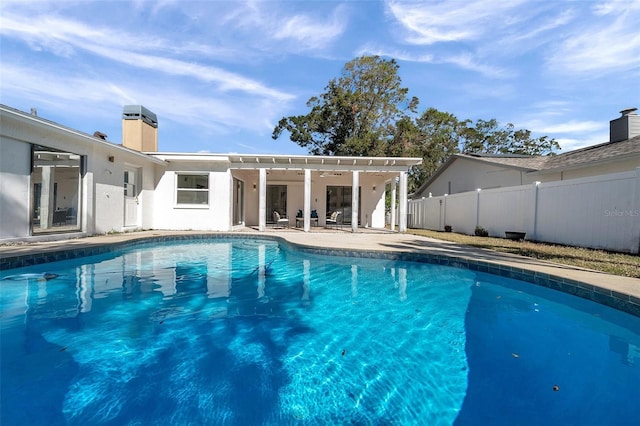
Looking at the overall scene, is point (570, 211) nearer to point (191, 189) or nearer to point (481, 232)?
point (481, 232)

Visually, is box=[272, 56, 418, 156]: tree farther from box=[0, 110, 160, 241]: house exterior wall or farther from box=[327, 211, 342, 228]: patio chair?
box=[0, 110, 160, 241]: house exterior wall

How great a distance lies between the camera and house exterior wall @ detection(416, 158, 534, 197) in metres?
14.1

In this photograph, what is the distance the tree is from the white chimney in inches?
492

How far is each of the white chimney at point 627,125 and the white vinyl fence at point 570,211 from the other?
6.38 m

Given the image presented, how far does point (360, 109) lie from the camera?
23.4 metres

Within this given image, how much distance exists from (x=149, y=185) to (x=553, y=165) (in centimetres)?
1739

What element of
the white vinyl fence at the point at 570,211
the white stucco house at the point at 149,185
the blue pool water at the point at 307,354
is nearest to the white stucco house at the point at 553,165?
the white vinyl fence at the point at 570,211

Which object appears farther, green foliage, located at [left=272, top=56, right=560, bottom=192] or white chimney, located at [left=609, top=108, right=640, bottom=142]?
green foliage, located at [left=272, top=56, right=560, bottom=192]

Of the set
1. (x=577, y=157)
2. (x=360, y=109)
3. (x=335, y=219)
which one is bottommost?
(x=335, y=219)

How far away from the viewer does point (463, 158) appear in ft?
56.7

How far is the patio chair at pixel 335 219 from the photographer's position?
16594 millimetres

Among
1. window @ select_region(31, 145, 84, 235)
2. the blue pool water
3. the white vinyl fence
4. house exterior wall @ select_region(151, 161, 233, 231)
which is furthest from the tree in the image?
the blue pool water

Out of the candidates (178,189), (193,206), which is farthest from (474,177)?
(178,189)

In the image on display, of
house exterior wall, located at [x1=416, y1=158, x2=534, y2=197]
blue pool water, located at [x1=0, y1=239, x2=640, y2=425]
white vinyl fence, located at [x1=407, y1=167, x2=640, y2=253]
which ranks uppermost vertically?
house exterior wall, located at [x1=416, y1=158, x2=534, y2=197]
